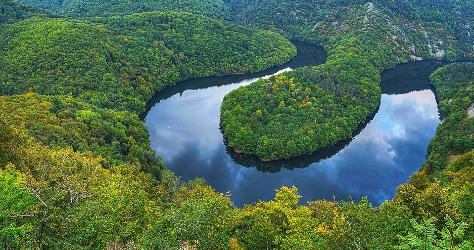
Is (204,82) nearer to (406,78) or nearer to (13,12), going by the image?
(13,12)

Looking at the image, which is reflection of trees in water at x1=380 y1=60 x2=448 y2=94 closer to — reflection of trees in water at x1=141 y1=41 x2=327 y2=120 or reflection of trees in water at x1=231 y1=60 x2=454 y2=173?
reflection of trees in water at x1=231 y1=60 x2=454 y2=173

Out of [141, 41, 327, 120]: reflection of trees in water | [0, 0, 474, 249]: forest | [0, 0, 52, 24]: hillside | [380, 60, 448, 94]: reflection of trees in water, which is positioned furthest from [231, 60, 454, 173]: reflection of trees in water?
[0, 0, 52, 24]: hillside

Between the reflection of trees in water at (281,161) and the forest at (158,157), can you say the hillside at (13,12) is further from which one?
the reflection of trees in water at (281,161)

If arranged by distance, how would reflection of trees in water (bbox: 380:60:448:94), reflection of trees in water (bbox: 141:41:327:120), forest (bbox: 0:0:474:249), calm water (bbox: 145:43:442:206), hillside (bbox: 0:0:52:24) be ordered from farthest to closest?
reflection of trees in water (bbox: 380:60:448:94) < hillside (bbox: 0:0:52:24) < reflection of trees in water (bbox: 141:41:327:120) < calm water (bbox: 145:43:442:206) < forest (bbox: 0:0:474:249)

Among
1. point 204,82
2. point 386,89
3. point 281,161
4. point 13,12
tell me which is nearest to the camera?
point 281,161

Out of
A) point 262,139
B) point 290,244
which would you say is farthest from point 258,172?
point 290,244

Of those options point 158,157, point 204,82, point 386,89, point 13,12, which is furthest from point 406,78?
point 13,12
